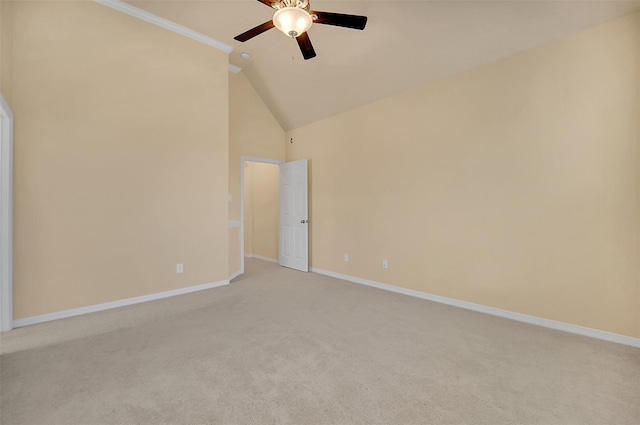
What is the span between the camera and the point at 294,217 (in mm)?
5453

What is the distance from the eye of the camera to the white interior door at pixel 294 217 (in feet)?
17.1

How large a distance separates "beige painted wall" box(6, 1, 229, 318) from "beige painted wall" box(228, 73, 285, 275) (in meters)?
0.66

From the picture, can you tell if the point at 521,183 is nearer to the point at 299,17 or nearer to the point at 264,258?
the point at 299,17

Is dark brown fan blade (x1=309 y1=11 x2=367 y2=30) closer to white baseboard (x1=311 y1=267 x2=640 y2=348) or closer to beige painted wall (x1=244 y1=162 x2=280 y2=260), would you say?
white baseboard (x1=311 y1=267 x2=640 y2=348)

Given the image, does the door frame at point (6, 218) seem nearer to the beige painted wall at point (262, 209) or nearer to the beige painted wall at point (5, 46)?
the beige painted wall at point (5, 46)

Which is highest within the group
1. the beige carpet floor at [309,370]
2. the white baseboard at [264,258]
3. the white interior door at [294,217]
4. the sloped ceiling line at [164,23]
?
the sloped ceiling line at [164,23]

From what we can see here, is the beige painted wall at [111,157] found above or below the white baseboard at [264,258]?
above

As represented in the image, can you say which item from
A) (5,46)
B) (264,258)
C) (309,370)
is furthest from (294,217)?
(5,46)

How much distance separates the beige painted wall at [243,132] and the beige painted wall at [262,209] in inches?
36.4

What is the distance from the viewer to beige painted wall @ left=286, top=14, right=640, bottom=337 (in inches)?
95.5

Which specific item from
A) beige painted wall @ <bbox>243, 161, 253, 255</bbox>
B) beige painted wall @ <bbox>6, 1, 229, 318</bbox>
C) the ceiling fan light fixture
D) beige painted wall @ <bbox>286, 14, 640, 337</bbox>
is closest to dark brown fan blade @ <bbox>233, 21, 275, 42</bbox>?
the ceiling fan light fixture

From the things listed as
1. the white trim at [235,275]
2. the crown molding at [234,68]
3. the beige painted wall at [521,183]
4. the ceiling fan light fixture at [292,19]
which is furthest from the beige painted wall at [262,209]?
the ceiling fan light fixture at [292,19]

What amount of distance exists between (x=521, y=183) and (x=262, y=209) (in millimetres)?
5228

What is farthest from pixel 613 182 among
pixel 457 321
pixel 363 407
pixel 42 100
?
pixel 42 100
